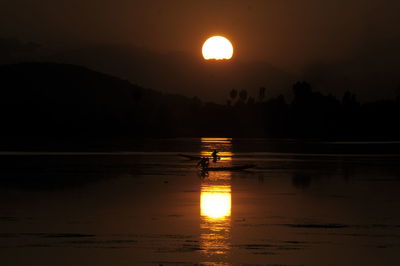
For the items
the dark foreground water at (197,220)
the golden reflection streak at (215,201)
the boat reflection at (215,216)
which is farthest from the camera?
the golden reflection streak at (215,201)

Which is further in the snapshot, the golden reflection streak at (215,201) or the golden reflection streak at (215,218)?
the golden reflection streak at (215,201)

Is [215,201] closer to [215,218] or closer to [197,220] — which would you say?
[215,218]

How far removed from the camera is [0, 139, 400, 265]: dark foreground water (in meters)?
21.3

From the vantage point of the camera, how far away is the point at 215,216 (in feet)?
99.6

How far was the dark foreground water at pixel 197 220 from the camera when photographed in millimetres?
21297

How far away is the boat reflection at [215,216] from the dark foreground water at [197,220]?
43mm

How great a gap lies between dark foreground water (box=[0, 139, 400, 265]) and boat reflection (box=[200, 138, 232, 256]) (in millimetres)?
43

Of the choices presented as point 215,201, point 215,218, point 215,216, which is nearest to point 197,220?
point 215,218

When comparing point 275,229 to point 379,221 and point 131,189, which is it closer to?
point 379,221

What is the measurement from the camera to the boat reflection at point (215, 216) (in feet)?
74.4

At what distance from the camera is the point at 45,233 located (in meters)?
25.2

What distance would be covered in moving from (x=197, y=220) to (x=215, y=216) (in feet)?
5.81

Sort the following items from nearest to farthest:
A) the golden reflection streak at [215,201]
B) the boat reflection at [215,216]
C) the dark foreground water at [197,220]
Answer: the dark foreground water at [197,220]
the boat reflection at [215,216]
the golden reflection streak at [215,201]

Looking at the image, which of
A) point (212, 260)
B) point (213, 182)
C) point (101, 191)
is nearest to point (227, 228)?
point (212, 260)
